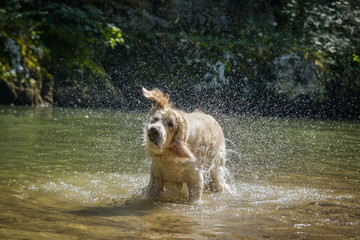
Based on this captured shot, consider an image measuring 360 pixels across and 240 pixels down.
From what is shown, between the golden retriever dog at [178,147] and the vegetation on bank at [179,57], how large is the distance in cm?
1033

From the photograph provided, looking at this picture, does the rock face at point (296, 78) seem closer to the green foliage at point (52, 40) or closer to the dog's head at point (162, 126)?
the green foliage at point (52, 40)

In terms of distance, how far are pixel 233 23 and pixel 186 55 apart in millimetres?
3688

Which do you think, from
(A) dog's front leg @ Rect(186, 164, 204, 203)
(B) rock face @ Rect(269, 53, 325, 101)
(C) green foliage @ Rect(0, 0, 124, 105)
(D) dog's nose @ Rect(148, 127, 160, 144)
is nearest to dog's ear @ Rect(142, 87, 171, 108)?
(D) dog's nose @ Rect(148, 127, 160, 144)

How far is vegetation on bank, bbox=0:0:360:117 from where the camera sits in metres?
15.1

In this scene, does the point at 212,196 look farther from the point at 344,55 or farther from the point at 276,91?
the point at 344,55

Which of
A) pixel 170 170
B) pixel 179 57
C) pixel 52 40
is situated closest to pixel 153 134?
pixel 170 170

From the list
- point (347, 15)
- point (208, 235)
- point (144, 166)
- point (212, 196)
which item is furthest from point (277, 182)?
point (347, 15)

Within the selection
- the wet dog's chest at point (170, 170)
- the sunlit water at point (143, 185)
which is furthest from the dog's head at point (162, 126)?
the sunlit water at point (143, 185)

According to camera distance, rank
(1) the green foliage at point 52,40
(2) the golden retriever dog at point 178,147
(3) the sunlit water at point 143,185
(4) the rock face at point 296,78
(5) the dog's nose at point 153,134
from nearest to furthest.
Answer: (3) the sunlit water at point 143,185, (5) the dog's nose at point 153,134, (2) the golden retriever dog at point 178,147, (1) the green foliage at point 52,40, (4) the rock face at point 296,78

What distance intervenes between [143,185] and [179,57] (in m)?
12.2

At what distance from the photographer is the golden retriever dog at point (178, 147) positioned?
180 inches

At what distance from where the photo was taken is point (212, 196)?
5.51 meters

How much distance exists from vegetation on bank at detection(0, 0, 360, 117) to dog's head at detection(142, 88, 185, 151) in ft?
35.4

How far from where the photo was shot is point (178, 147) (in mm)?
4668
